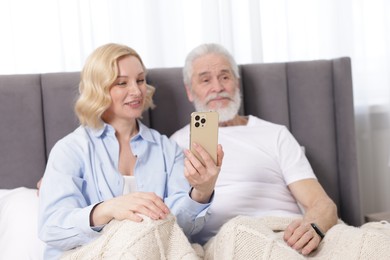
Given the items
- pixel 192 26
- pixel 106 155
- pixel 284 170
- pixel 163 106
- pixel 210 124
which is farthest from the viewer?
pixel 192 26

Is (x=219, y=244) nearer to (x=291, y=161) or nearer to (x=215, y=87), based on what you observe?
(x=291, y=161)

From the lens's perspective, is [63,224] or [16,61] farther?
[16,61]

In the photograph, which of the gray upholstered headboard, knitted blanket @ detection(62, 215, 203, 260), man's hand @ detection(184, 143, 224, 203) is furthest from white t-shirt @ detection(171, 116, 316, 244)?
knitted blanket @ detection(62, 215, 203, 260)

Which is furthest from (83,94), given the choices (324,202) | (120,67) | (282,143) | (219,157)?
(324,202)

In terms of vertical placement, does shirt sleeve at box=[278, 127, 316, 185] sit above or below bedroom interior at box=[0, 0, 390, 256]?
below

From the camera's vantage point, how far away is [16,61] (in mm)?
1929

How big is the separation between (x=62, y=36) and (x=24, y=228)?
77 centimetres

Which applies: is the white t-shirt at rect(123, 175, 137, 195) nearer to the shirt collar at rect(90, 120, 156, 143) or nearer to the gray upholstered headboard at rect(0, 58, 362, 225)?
the shirt collar at rect(90, 120, 156, 143)

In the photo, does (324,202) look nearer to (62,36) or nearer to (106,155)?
(106,155)

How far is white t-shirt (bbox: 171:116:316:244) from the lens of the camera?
165cm

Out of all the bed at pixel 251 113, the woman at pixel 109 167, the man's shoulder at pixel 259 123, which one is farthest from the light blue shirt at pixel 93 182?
the man's shoulder at pixel 259 123

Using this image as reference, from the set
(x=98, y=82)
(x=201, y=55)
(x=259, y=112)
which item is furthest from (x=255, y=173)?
(x=98, y=82)

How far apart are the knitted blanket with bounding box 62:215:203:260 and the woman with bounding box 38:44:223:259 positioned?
11cm

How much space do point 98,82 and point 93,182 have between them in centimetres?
30
